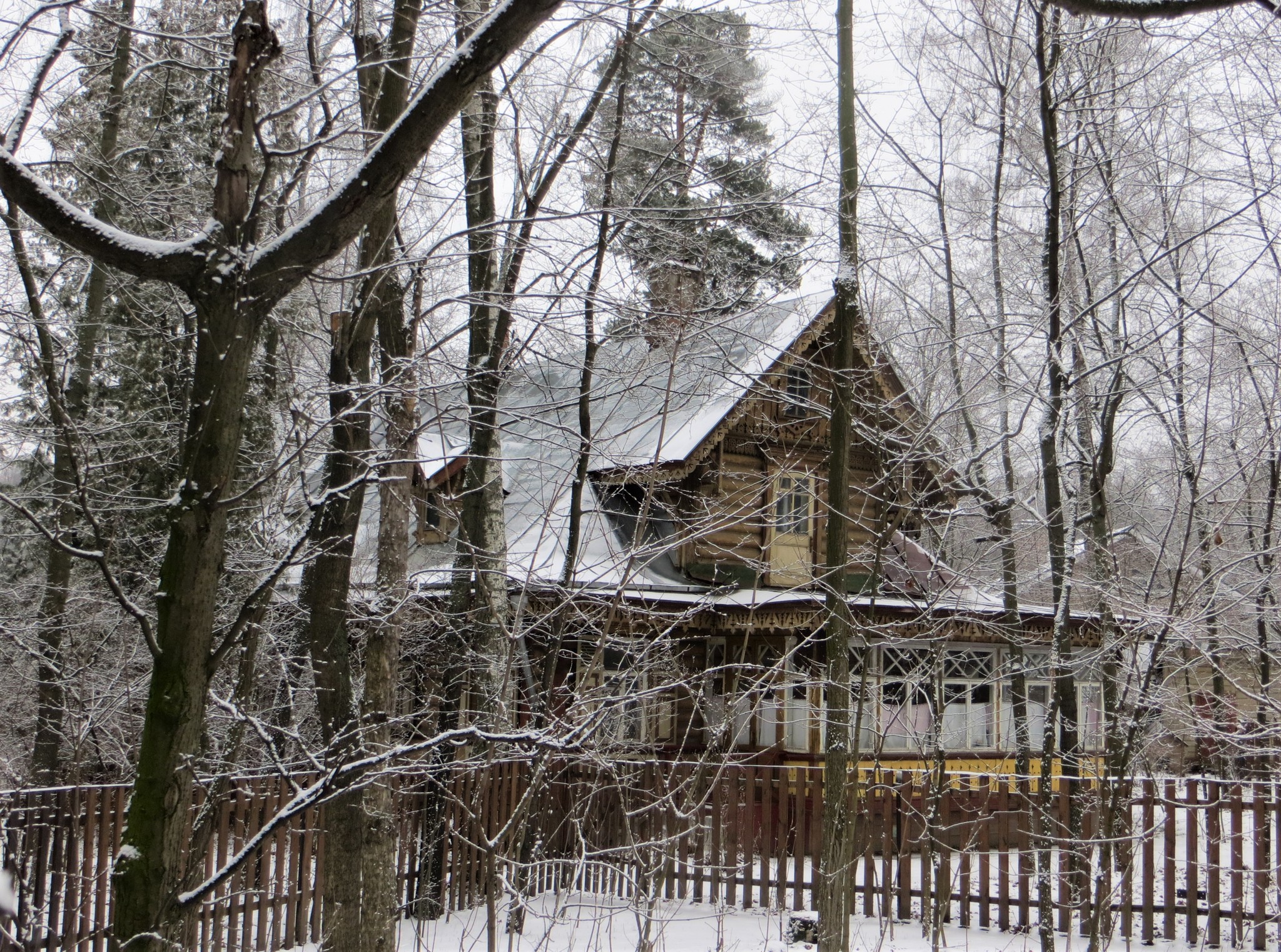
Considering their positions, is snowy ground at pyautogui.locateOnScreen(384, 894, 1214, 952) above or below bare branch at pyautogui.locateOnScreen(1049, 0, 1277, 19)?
below

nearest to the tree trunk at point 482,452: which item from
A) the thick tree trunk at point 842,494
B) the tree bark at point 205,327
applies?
the thick tree trunk at point 842,494

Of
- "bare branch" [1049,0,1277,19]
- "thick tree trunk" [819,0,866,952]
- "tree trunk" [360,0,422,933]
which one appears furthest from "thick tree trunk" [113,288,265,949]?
"thick tree trunk" [819,0,866,952]

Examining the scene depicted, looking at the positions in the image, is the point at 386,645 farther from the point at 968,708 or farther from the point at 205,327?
the point at 968,708

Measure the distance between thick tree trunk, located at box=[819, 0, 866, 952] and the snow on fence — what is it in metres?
1.04

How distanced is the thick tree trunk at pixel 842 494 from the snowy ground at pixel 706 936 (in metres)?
1.77

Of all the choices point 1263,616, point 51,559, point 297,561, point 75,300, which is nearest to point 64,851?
point 297,561

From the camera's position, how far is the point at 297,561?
3.13 meters

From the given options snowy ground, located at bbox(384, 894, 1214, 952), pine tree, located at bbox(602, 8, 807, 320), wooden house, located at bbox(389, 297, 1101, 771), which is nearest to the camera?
pine tree, located at bbox(602, 8, 807, 320)

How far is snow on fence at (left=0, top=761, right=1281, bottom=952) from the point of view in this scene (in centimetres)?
754

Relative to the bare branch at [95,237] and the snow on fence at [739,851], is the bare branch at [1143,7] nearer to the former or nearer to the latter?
the bare branch at [95,237]

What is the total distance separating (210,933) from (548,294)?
256 inches

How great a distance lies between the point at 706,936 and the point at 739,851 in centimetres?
176

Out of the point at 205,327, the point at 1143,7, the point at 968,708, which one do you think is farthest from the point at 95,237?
the point at 968,708

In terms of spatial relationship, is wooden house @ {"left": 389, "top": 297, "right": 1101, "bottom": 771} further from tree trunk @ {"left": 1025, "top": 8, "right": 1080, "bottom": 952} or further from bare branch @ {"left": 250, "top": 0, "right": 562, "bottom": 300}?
bare branch @ {"left": 250, "top": 0, "right": 562, "bottom": 300}
